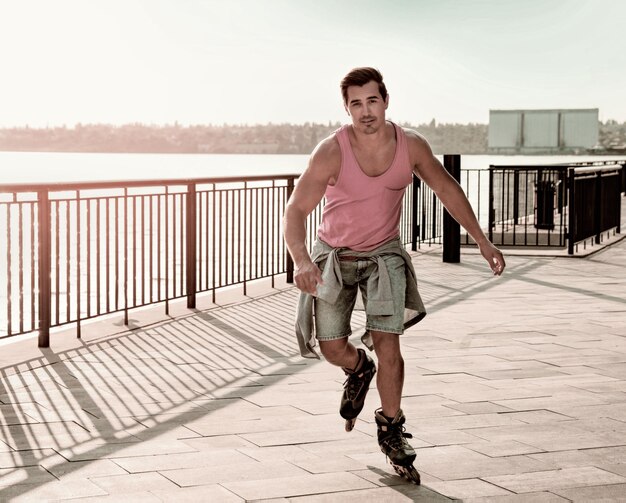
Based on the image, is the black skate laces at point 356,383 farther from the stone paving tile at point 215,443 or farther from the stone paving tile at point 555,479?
the stone paving tile at point 555,479

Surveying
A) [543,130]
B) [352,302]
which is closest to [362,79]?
[352,302]

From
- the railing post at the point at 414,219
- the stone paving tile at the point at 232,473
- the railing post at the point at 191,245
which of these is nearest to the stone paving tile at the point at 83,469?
the stone paving tile at the point at 232,473

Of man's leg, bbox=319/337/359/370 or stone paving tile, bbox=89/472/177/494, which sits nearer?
stone paving tile, bbox=89/472/177/494

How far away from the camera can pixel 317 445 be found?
15.3 ft

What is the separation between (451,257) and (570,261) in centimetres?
163

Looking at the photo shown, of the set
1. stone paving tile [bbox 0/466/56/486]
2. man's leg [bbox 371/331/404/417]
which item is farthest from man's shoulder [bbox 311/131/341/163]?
stone paving tile [bbox 0/466/56/486]

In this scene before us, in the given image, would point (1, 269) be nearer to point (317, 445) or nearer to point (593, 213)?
point (593, 213)

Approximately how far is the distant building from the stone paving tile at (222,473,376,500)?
145 feet

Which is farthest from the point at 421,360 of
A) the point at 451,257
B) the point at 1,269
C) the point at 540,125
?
the point at 540,125

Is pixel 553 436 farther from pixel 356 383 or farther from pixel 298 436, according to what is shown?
pixel 298 436

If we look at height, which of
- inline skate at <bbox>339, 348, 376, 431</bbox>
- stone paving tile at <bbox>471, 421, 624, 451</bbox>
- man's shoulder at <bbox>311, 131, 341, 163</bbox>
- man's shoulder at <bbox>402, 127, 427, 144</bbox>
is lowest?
stone paving tile at <bbox>471, 421, 624, 451</bbox>

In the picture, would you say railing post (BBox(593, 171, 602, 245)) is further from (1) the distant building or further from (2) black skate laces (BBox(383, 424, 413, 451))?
(1) the distant building

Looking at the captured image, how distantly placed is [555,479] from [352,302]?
3.69 feet

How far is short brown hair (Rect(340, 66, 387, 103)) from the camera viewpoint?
13.5ft
